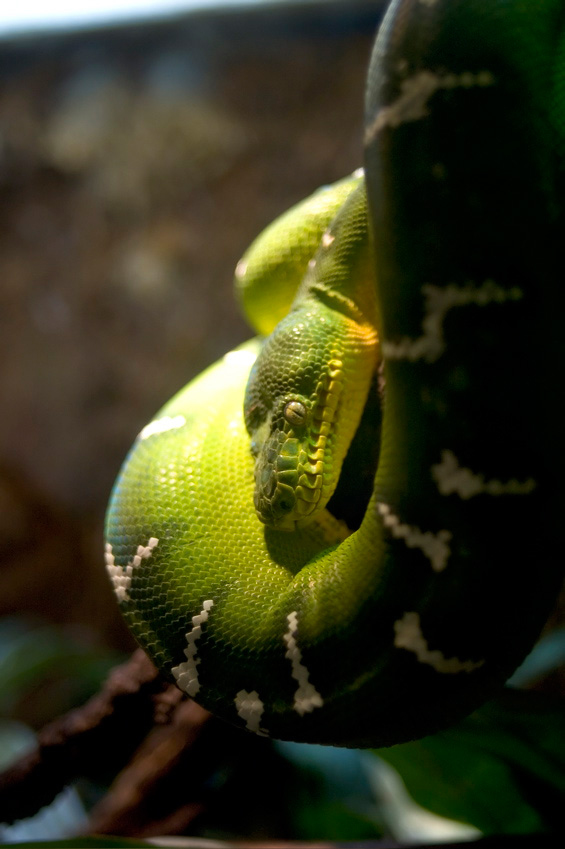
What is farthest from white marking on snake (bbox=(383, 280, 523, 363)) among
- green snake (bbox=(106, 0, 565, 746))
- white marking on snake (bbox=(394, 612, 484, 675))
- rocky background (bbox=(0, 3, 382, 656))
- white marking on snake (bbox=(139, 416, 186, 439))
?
rocky background (bbox=(0, 3, 382, 656))

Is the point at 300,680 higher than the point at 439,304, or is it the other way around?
the point at 439,304

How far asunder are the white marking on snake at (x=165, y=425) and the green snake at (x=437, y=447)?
41cm

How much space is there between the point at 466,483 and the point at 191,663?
624 mm

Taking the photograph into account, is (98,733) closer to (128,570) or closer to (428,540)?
(128,570)

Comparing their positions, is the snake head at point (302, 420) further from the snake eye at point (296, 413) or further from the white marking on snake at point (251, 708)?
the white marking on snake at point (251, 708)

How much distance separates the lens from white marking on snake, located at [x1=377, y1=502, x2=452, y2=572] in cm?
92

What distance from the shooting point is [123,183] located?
3803mm

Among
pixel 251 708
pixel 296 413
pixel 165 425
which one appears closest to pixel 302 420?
pixel 296 413

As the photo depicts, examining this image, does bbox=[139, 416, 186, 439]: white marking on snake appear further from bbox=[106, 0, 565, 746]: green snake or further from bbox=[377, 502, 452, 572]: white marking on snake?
bbox=[377, 502, 452, 572]: white marking on snake

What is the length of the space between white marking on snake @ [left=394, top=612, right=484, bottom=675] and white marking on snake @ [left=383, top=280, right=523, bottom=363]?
386 millimetres

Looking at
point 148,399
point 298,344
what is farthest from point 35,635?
point 298,344

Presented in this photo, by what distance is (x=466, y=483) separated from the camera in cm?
90

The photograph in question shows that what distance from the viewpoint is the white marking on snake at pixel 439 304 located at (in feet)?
2.83

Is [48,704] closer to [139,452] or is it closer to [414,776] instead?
[414,776]
